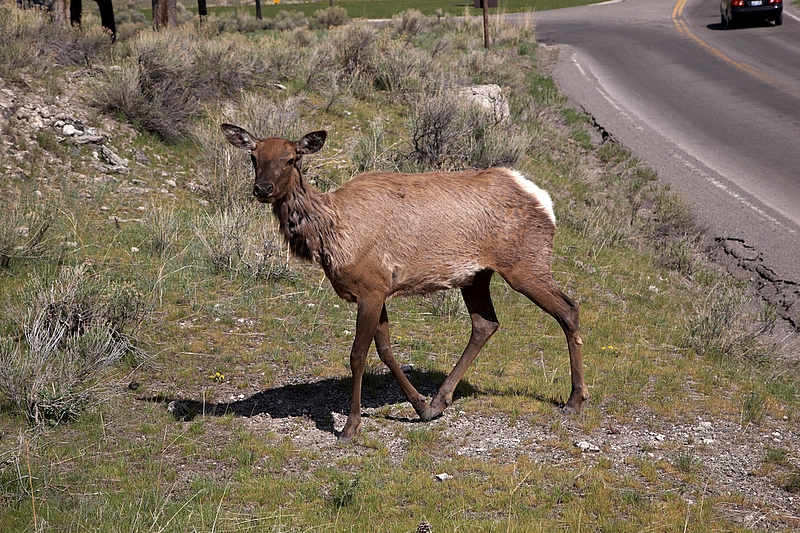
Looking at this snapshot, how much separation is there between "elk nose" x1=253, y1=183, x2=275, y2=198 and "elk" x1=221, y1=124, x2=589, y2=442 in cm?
15

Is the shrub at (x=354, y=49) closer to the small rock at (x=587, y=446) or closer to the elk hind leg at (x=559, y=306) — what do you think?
the elk hind leg at (x=559, y=306)

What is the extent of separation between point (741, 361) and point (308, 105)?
32.8ft

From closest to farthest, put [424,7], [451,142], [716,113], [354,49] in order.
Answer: [451,142]
[354,49]
[716,113]
[424,7]

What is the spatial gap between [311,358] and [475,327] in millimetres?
1733

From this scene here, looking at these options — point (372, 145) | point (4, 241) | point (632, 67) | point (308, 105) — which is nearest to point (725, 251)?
point (372, 145)

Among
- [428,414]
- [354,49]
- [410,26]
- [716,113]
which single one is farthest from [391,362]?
[410,26]

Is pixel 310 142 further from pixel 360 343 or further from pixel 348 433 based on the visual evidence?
pixel 348 433

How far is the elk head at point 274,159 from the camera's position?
6.11m

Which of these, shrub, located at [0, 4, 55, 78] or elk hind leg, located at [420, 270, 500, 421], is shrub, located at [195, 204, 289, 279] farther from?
shrub, located at [0, 4, 55, 78]

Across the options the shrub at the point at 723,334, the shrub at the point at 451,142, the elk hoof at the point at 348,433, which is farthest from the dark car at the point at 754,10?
the elk hoof at the point at 348,433

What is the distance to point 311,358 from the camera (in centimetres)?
811

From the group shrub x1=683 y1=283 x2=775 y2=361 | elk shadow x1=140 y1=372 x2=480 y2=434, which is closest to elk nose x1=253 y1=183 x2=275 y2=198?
elk shadow x1=140 y1=372 x2=480 y2=434

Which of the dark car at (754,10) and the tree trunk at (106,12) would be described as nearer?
the tree trunk at (106,12)

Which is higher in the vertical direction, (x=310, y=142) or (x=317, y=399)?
(x=310, y=142)
